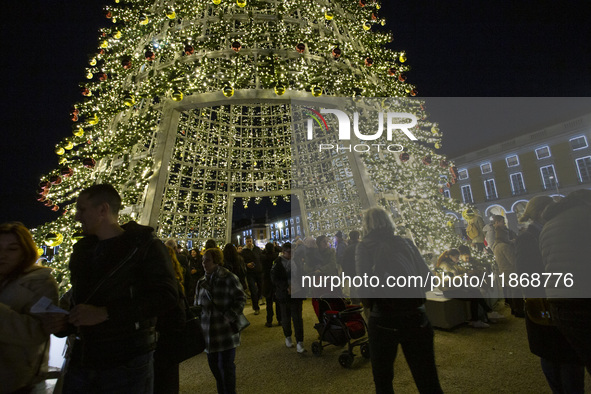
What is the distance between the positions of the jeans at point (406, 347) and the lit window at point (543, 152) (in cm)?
3292

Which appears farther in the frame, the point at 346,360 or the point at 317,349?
the point at 317,349

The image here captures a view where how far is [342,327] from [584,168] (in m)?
31.6

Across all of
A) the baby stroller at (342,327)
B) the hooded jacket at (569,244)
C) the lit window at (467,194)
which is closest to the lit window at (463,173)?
the lit window at (467,194)

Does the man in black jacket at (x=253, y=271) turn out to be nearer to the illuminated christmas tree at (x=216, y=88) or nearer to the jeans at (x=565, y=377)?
the illuminated christmas tree at (x=216, y=88)

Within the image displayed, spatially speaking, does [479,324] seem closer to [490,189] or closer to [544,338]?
[544,338]

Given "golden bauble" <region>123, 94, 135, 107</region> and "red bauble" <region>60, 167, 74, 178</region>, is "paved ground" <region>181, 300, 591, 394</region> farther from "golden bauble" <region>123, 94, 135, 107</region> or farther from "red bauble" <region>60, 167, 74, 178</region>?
"golden bauble" <region>123, 94, 135, 107</region>

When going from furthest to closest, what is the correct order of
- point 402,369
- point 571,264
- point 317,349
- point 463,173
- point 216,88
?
point 463,173, point 216,88, point 317,349, point 402,369, point 571,264

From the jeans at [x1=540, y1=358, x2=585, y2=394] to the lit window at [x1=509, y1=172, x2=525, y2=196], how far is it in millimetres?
34042

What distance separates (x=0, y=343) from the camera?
5.33ft

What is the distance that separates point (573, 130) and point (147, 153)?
32.6 metres

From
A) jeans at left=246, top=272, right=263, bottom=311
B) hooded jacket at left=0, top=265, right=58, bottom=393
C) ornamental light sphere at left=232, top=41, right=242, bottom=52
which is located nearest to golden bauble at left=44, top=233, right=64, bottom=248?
hooded jacket at left=0, top=265, right=58, bottom=393

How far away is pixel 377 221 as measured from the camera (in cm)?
258

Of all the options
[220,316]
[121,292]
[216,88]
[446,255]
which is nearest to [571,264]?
[121,292]

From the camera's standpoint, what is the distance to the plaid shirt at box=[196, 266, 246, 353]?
3.12 meters
